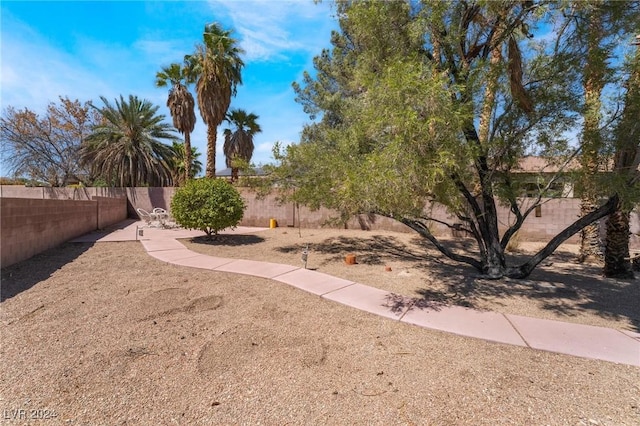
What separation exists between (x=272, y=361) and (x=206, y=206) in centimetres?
778

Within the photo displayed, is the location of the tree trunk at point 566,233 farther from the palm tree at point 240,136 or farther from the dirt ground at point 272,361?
the palm tree at point 240,136

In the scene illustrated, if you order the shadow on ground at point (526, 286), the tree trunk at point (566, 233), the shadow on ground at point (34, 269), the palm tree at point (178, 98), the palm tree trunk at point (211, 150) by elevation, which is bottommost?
the shadow on ground at point (526, 286)

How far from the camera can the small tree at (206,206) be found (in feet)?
32.6

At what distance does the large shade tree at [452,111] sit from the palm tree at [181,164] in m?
13.5

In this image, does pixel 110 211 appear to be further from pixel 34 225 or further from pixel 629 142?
pixel 629 142

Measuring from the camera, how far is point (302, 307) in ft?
15.1

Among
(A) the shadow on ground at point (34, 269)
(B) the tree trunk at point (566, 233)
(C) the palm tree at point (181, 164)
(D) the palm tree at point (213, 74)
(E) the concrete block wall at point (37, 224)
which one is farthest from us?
(C) the palm tree at point (181, 164)

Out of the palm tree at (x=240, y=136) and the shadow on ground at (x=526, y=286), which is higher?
the palm tree at (x=240, y=136)

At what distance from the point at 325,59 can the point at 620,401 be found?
1396cm

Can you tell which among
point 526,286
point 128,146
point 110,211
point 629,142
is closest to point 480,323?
point 526,286

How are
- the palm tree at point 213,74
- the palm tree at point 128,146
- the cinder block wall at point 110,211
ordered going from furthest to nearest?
the palm tree at point 128,146 < the palm tree at point 213,74 < the cinder block wall at point 110,211

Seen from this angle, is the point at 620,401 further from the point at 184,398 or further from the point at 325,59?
the point at 325,59

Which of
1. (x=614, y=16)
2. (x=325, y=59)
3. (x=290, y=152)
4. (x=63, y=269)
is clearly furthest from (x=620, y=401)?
(x=325, y=59)

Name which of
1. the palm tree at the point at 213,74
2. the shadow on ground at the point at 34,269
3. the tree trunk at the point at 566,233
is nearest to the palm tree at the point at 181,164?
the palm tree at the point at 213,74
